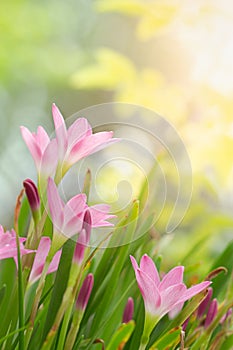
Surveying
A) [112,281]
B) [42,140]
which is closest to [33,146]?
[42,140]

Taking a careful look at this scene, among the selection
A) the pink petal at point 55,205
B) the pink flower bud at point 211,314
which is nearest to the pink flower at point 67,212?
the pink petal at point 55,205

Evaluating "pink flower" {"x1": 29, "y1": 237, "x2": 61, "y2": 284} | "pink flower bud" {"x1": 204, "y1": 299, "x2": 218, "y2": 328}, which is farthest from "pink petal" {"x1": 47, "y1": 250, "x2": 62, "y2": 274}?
"pink flower bud" {"x1": 204, "y1": 299, "x2": 218, "y2": 328}

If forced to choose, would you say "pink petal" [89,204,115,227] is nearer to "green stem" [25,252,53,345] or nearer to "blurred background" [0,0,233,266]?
"green stem" [25,252,53,345]

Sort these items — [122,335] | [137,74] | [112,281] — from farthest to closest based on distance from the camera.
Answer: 1. [137,74]
2. [112,281]
3. [122,335]

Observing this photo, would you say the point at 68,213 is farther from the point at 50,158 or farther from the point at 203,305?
the point at 203,305

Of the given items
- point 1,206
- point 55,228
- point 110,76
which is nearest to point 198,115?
point 110,76

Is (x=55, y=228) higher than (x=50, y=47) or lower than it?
lower

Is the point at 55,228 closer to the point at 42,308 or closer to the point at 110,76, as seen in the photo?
the point at 42,308
